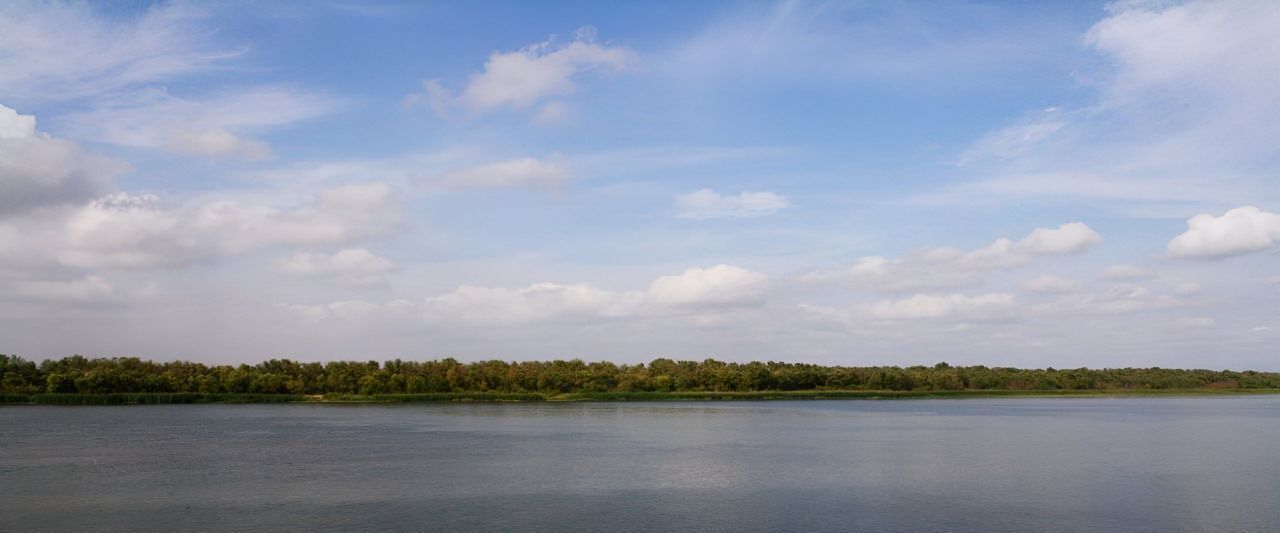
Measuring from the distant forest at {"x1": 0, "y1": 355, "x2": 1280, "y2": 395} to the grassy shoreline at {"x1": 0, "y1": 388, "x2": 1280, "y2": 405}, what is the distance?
231cm

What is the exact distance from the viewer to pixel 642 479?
30.7 metres

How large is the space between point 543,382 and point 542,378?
0.64m

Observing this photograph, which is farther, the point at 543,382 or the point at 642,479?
the point at 543,382

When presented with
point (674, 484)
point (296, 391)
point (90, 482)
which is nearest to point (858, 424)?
point (674, 484)

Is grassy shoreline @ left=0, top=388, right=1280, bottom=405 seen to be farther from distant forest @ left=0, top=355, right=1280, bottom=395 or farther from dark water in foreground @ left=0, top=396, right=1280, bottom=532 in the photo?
dark water in foreground @ left=0, top=396, right=1280, bottom=532

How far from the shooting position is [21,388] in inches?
3984

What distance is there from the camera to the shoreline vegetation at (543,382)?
103188 millimetres

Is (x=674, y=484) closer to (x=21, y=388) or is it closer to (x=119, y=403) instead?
(x=119, y=403)

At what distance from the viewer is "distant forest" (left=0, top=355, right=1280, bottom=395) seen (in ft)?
345

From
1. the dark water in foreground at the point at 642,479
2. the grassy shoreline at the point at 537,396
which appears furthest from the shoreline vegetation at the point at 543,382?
A: the dark water in foreground at the point at 642,479

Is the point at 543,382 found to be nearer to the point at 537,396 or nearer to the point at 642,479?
the point at 537,396

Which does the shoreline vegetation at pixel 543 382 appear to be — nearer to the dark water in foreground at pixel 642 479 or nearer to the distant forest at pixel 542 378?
the distant forest at pixel 542 378

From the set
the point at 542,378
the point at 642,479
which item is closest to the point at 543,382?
the point at 542,378

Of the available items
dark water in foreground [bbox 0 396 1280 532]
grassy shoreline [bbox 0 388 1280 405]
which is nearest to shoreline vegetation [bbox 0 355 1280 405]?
grassy shoreline [bbox 0 388 1280 405]
